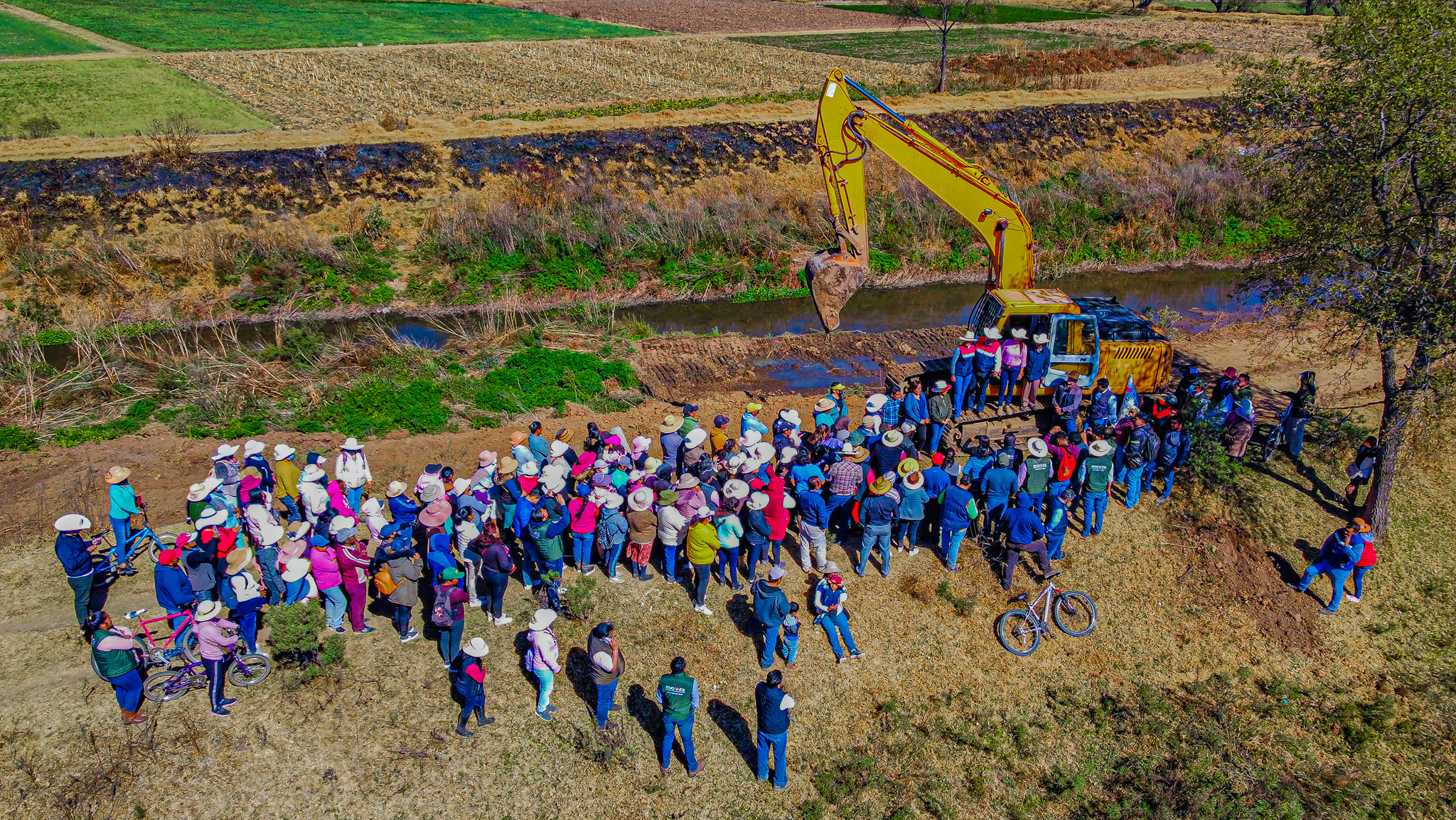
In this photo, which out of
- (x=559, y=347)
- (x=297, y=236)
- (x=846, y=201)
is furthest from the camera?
(x=297, y=236)

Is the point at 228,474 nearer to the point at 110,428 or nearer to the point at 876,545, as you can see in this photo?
the point at 110,428

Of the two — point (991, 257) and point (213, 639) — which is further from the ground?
point (991, 257)

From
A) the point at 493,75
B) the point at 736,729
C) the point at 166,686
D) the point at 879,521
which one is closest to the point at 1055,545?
the point at 879,521

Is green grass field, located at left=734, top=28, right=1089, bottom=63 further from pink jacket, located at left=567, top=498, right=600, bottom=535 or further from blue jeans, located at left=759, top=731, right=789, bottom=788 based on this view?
blue jeans, located at left=759, top=731, right=789, bottom=788

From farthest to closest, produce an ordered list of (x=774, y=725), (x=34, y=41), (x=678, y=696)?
(x=34, y=41)
(x=774, y=725)
(x=678, y=696)

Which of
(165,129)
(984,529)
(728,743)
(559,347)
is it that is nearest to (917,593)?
(984,529)

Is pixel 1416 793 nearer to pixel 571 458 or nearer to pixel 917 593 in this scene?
pixel 917 593
